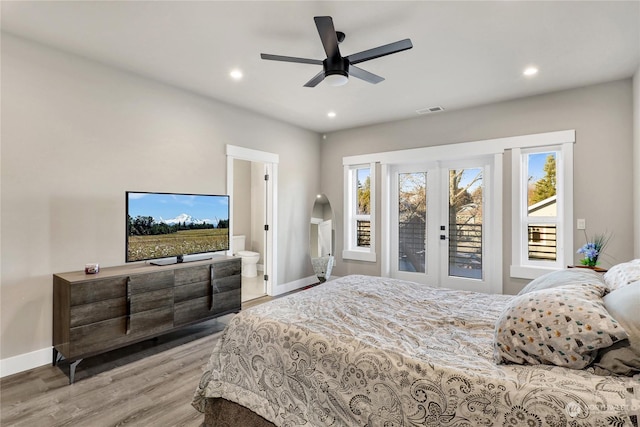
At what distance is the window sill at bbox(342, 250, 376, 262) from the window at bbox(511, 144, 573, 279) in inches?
78.6

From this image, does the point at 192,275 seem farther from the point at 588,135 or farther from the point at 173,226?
the point at 588,135

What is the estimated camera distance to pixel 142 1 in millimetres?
2158

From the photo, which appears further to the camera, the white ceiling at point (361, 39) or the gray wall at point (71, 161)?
the gray wall at point (71, 161)

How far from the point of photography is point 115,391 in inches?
90.9

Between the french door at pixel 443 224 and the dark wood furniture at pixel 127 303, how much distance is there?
9.66 ft

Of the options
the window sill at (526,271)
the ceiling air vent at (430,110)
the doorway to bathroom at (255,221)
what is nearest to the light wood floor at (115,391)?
the doorway to bathroom at (255,221)

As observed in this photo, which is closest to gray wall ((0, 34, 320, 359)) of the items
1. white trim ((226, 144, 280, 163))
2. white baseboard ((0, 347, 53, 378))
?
white baseboard ((0, 347, 53, 378))

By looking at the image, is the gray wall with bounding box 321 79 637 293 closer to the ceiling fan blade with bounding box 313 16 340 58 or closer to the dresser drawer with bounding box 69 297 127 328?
the ceiling fan blade with bounding box 313 16 340 58

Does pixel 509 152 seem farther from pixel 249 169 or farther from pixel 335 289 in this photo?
pixel 249 169

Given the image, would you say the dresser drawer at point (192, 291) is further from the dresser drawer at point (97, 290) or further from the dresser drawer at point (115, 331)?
the dresser drawer at point (97, 290)

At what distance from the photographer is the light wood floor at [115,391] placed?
2.00m

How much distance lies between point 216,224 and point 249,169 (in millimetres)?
3248

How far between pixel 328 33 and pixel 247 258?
470 cm

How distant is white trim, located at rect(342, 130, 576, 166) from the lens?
372cm
